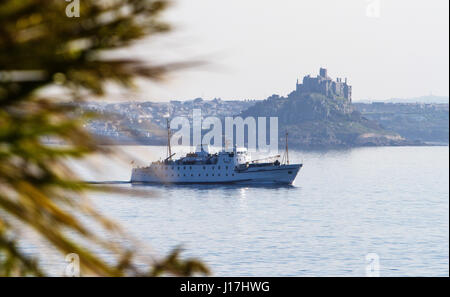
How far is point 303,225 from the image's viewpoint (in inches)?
1831

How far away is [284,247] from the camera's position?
122 ft

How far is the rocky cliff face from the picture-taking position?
146 metres

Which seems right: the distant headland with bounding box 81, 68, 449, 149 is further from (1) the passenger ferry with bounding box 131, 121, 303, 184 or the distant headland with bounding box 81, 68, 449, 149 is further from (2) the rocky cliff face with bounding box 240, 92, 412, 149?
(1) the passenger ferry with bounding box 131, 121, 303, 184

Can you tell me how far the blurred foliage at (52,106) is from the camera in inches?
47.5

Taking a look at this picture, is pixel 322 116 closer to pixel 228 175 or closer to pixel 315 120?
pixel 315 120

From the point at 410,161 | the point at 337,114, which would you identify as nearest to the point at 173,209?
the point at 410,161

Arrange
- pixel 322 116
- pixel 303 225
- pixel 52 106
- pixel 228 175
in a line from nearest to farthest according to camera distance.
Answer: pixel 52 106 < pixel 303 225 < pixel 228 175 < pixel 322 116

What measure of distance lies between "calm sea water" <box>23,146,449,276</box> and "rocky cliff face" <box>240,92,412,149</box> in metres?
64.8

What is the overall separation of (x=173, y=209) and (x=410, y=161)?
7832 centimetres

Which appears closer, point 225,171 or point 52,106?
point 52,106

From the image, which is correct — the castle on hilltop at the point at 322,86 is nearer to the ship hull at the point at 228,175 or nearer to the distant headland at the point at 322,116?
the distant headland at the point at 322,116

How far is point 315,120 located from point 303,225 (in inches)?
4037

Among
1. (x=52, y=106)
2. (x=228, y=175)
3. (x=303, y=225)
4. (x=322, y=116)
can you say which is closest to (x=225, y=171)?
(x=228, y=175)
